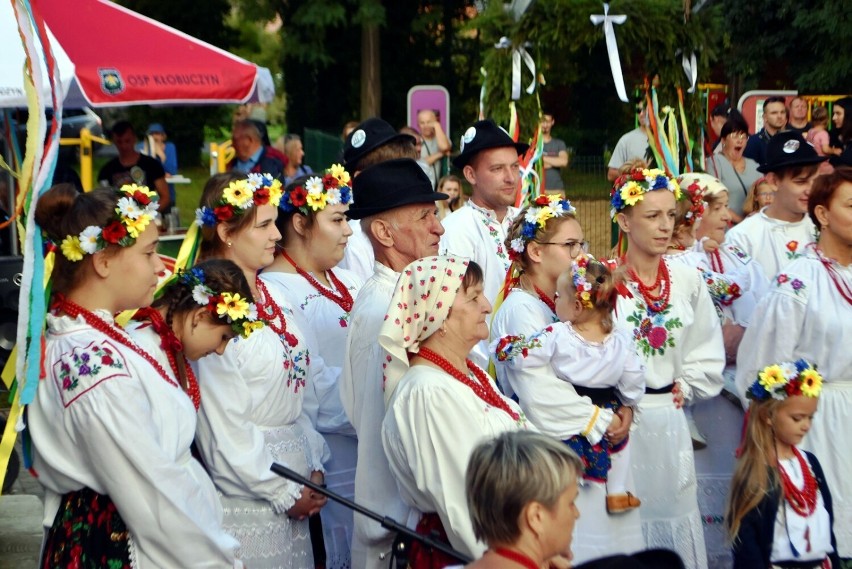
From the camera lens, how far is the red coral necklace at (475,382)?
388 centimetres

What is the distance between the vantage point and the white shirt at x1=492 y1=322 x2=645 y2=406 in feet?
15.7

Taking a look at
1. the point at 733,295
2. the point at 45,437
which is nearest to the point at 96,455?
the point at 45,437

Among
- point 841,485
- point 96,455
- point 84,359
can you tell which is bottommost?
point 841,485

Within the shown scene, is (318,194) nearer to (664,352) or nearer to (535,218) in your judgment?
(535,218)

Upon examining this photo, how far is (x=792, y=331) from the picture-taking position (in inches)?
211

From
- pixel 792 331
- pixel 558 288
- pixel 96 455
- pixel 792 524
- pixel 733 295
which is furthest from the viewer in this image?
pixel 733 295

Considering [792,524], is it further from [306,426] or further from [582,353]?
[306,426]

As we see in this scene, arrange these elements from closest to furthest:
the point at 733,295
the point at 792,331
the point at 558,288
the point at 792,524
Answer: the point at 792,524
the point at 558,288
the point at 792,331
the point at 733,295

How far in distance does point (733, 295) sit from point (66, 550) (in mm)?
4035

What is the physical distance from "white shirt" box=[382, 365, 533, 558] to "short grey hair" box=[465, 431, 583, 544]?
69 cm

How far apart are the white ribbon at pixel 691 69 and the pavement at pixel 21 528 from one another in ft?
21.5

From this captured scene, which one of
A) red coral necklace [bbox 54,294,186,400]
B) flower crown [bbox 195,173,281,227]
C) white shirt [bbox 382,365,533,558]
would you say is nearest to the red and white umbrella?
flower crown [bbox 195,173,281,227]

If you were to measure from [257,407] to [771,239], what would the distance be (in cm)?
381

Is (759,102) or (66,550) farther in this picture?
(759,102)
